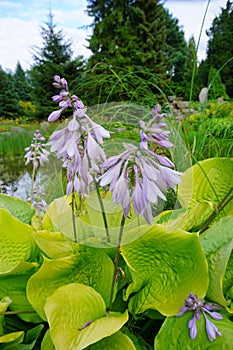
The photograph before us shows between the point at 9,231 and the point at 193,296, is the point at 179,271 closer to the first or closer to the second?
the point at 193,296

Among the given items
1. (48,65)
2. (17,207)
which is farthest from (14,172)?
(48,65)

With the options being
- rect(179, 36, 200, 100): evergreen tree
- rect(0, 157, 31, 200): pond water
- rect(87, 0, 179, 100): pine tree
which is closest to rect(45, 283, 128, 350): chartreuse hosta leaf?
rect(179, 36, 200, 100): evergreen tree

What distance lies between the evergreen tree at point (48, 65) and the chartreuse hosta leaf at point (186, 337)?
36.9ft

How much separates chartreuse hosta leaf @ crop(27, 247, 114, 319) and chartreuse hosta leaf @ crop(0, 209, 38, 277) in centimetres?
10

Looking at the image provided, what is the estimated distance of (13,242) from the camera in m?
0.66

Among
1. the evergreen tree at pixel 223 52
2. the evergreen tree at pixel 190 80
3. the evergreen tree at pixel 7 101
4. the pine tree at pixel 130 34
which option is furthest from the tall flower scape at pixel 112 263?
the evergreen tree at pixel 7 101

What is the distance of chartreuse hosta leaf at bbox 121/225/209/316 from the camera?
0.51m

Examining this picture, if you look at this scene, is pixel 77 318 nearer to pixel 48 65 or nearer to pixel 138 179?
pixel 138 179

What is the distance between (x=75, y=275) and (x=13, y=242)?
15cm

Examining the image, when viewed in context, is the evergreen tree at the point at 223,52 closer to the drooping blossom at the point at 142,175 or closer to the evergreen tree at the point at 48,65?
the evergreen tree at the point at 48,65

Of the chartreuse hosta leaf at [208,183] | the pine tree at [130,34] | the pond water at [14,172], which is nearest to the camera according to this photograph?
the chartreuse hosta leaf at [208,183]

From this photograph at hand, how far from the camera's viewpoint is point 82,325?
0.53 metres

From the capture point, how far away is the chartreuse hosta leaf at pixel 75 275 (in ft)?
1.81

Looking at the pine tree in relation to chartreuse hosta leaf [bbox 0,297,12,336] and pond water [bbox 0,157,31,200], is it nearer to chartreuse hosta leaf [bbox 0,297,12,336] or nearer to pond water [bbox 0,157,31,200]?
pond water [bbox 0,157,31,200]
